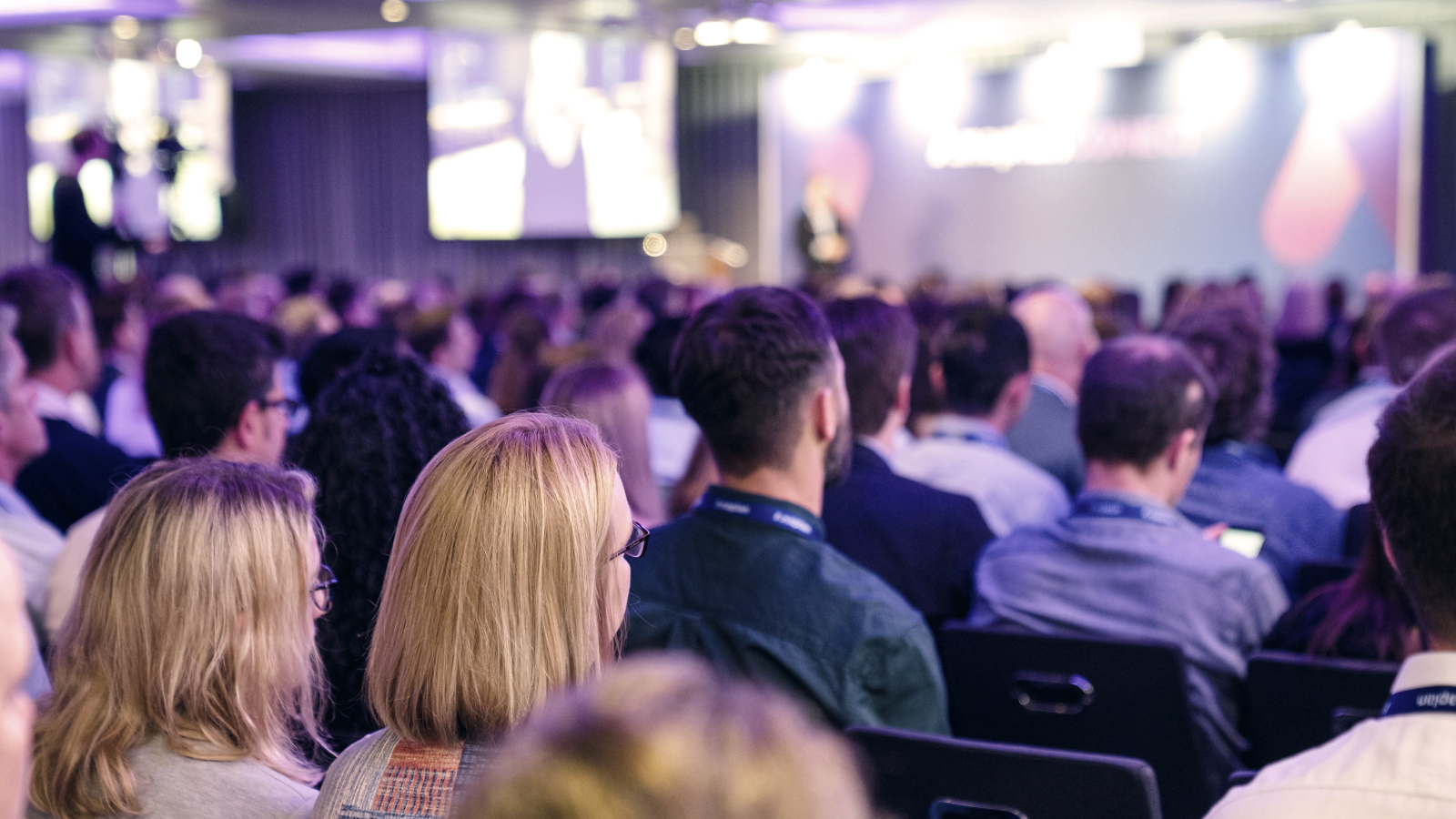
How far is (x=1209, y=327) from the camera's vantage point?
334 centimetres

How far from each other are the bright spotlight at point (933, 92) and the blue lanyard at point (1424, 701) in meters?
12.9

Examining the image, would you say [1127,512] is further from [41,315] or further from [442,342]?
[442,342]

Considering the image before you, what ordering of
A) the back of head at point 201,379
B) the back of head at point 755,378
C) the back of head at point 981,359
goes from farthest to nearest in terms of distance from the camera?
the back of head at point 981,359 < the back of head at point 201,379 < the back of head at point 755,378

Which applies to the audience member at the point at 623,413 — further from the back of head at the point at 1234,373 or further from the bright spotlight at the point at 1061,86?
the bright spotlight at the point at 1061,86

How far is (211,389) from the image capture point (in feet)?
8.93

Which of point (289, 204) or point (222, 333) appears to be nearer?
point (222, 333)

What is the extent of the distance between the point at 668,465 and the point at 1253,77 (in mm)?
10132

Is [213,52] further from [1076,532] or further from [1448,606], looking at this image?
[1448,606]

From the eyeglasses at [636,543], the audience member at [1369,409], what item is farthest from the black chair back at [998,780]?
Result: the audience member at [1369,409]

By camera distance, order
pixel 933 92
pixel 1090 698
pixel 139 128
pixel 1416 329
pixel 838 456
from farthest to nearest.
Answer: pixel 139 128, pixel 933 92, pixel 1416 329, pixel 838 456, pixel 1090 698

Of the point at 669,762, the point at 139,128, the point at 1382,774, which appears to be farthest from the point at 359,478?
the point at 139,128

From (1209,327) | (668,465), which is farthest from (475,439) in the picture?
(668,465)

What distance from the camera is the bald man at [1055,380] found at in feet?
14.3

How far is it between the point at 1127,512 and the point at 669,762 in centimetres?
205
